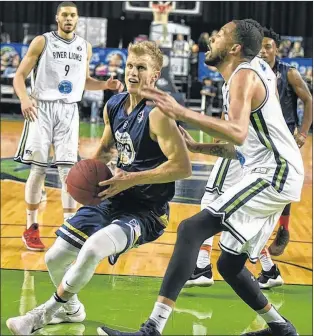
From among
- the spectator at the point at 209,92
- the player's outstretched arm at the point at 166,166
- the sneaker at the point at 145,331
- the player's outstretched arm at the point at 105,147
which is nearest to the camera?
the sneaker at the point at 145,331

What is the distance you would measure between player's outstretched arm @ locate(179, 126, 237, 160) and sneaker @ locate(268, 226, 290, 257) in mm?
1901

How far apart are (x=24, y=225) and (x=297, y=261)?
254 cm

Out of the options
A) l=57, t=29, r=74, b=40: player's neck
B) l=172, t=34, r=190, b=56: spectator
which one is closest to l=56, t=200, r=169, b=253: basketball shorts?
l=57, t=29, r=74, b=40: player's neck

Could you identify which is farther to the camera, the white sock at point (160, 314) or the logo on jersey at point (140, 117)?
the logo on jersey at point (140, 117)

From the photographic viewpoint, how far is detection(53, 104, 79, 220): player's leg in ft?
19.0

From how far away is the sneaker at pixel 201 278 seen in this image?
4.80 metres

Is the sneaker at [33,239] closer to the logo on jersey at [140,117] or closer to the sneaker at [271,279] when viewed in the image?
the sneaker at [271,279]

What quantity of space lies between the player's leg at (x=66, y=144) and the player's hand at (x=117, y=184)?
7.27 feet

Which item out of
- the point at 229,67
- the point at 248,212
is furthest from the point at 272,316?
the point at 229,67

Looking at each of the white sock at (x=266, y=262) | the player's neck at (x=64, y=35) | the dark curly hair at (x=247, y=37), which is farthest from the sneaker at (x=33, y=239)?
the dark curly hair at (x=247, y=37)

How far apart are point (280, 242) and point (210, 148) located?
204cm

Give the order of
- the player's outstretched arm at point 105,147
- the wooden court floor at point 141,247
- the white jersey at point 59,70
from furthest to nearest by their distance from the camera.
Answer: the white jersey at point 59,70
the wooden court floor at point 141,247
the player's outstretched arm at point 105,147

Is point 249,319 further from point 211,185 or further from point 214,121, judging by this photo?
point 214,121

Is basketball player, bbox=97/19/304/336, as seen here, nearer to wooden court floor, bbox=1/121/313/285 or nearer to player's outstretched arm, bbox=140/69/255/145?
player's outstretched arm, bbox=140/69/255/145
